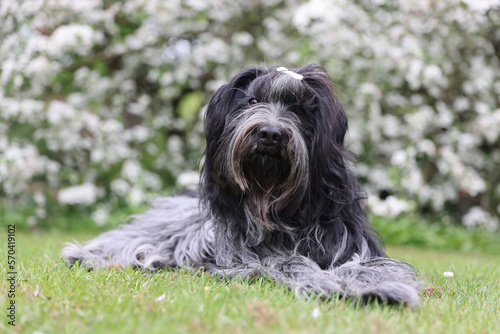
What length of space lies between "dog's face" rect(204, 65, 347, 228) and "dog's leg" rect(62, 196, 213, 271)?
61 centimetres

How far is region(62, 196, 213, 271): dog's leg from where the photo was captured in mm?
3945

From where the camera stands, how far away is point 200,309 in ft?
7.77

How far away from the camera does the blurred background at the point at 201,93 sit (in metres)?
6.48

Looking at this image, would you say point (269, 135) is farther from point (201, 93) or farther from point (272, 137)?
point (201, 93)

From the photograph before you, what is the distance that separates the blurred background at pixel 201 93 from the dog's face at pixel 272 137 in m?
2.76

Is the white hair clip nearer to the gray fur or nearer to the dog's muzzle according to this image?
the dog's muzzle

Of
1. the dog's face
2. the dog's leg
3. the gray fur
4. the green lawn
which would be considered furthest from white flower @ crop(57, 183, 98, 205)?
the dog's face

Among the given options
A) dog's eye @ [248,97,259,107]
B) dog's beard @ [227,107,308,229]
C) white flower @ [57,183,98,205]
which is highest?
dog's eye @ [248,97,259,107]

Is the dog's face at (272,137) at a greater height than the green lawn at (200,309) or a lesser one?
greater

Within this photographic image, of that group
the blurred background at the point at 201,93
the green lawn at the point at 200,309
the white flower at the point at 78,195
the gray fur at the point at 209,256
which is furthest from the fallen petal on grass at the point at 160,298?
the white flower at the point at 78,195

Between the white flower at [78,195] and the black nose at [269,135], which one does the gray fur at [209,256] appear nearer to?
the black nose at [269,135]

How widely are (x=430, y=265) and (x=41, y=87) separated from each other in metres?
5.15

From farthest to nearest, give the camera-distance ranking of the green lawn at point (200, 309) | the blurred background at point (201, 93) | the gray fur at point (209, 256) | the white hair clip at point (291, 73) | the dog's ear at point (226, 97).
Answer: the blurred background at point (201, 93), the dog's ear at point (226, 97), the white hair clip at point (291, 73), the gray fur at point (209, 256), the green lawn at point (200, 309)

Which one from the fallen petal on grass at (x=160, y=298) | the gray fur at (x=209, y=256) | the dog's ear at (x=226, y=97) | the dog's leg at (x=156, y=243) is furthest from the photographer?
the dog's leg at (x=156, y=243)
